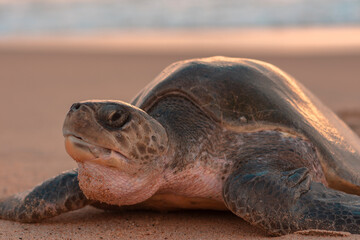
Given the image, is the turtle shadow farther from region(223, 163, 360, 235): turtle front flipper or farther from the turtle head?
the turtle head

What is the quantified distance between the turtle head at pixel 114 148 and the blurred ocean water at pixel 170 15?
16508 mm

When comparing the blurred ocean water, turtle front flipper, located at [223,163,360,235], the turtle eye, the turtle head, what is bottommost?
turtle front flipper, located at [223,163,360,235]

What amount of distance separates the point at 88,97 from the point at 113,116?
21.1 ft

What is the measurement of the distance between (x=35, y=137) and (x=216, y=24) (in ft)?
44.5

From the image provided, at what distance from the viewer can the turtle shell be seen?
10.4 ft

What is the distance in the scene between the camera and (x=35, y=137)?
6379mm

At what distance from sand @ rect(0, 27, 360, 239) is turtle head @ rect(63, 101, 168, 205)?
0.32m

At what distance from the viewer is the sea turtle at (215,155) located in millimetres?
2596

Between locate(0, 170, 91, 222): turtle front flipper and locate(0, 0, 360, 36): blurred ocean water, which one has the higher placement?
locate(0, 0, 360, 36): blurred ocean water

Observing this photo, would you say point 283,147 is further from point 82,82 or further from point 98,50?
point 98,50


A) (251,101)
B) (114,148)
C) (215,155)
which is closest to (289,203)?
(215,155)

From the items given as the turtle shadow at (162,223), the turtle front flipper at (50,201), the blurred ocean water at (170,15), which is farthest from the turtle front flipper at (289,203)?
the blurred ocean water at (170,15)

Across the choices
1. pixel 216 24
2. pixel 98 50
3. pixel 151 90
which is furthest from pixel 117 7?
pixel 151 90

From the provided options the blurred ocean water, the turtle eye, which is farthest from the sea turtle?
the blurred ocean water
